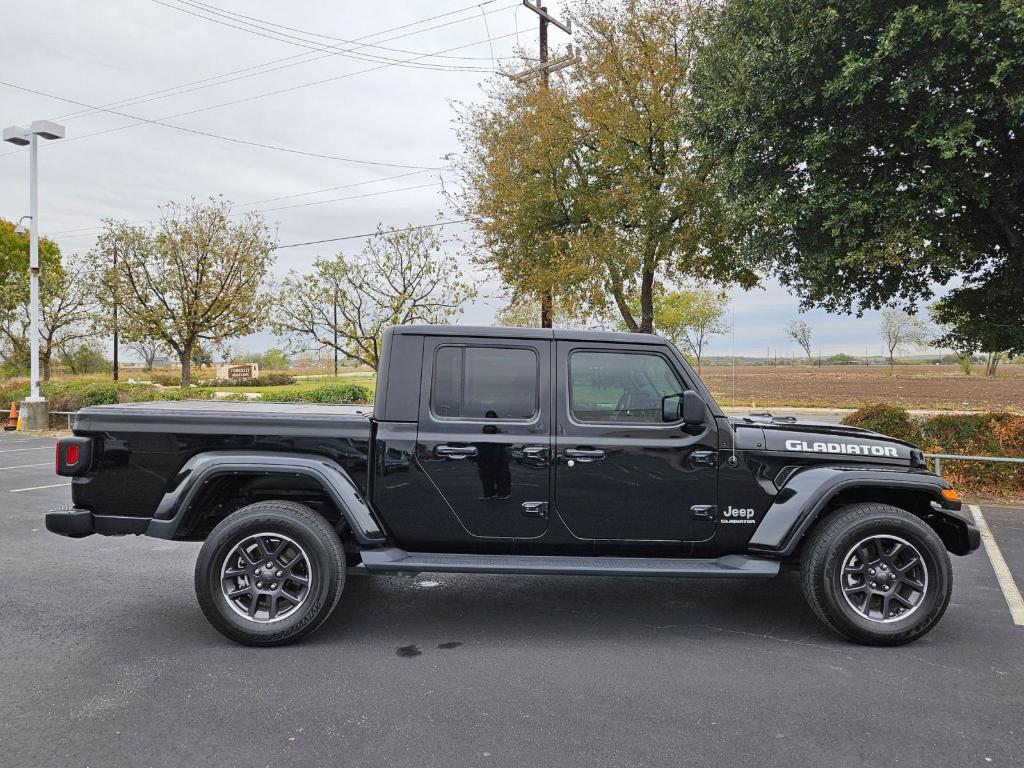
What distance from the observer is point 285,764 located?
277cm

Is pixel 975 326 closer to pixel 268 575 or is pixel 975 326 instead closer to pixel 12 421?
pixel 268 575

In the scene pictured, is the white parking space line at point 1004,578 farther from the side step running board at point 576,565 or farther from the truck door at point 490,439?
the truck door at point 490,439

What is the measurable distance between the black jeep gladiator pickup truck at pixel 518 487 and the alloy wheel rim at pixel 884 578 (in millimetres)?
11

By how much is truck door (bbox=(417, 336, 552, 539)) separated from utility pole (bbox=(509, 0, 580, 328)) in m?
11.5

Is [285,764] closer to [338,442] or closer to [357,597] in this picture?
[338,442]

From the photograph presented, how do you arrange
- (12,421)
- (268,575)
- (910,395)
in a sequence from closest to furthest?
(268,575) → (12,421) → (910,395)

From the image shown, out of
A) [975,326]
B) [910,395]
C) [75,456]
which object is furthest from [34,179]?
[910,395]

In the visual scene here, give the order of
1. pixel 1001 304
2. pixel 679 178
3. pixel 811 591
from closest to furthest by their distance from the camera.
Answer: pixel 811 591
pixel 1001 304
pixel 679 178

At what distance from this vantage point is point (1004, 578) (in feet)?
17.7

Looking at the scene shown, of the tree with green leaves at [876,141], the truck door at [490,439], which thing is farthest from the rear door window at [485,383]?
the tree with green leaves at [876,141]

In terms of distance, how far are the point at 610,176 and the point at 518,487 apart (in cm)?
1218

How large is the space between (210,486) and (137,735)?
4.89 ft

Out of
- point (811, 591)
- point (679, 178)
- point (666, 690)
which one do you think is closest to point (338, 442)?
point (666, 690)

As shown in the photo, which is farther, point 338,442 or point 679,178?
point 679,178
